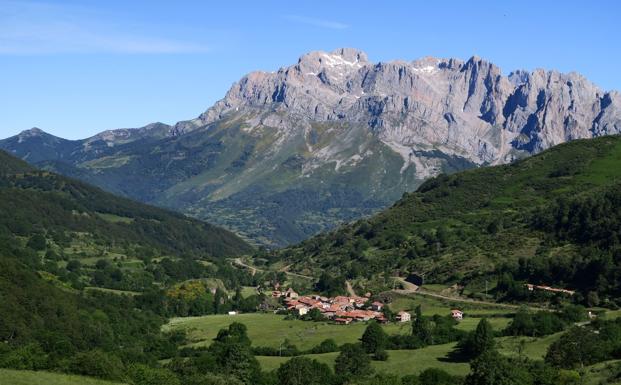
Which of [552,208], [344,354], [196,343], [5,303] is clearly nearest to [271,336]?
[196,343]

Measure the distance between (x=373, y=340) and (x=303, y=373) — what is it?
25.3 metres

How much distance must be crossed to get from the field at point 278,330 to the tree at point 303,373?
27578mm

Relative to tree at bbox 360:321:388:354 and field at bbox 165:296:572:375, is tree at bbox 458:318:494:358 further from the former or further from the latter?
tree at bbox 360:321:388:354

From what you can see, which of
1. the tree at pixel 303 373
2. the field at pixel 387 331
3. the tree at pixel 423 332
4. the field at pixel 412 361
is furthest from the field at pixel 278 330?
the tree at pixel 303 373

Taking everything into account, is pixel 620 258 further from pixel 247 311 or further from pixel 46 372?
pixel 46 372

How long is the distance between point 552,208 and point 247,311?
270 feet

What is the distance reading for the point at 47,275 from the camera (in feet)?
597

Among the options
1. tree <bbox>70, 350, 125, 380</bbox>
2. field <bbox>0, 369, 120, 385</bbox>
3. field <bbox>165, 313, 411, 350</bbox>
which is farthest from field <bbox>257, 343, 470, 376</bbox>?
field <bbox>0, 369, 120, 385</bbox>

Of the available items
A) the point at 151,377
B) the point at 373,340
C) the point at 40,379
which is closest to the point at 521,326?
the point at 373,340

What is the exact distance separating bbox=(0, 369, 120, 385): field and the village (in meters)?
73.5

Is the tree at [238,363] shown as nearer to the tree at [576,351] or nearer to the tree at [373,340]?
the tree at [373,340]

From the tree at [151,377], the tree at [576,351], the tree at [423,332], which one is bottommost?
the tree at [151,377]

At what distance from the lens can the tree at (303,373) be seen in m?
91.6

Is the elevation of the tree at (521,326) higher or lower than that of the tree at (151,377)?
higher
